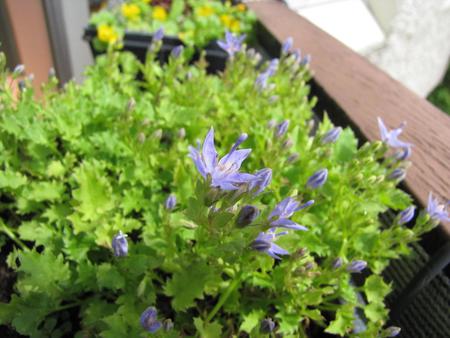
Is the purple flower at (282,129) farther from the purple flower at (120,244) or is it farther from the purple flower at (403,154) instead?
the purple flower at (120,244)

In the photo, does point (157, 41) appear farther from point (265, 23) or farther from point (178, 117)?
point (265, 23)

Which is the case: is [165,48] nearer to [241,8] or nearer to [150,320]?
[241,8]

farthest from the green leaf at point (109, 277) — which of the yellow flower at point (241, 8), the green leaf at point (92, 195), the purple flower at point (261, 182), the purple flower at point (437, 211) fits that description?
the yellow flower at point (241, 8)

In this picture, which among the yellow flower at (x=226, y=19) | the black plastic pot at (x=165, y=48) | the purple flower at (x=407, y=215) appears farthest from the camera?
the yellow flower at (x=226, y=19)

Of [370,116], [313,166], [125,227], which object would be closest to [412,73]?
[370,116]

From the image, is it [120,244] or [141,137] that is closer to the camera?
[120,244]

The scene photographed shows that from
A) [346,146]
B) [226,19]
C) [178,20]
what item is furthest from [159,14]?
[346,146]
